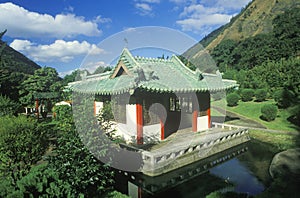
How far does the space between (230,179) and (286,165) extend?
2.52 meters

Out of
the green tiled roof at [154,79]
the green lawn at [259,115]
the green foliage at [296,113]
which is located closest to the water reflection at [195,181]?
the green tiled roof at [154,79]

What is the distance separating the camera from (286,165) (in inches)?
346

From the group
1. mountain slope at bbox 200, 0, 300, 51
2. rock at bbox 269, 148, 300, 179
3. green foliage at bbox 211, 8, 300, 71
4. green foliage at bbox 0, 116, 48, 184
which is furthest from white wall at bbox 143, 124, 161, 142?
mountain slope at bbox 200, 0, 300, 51

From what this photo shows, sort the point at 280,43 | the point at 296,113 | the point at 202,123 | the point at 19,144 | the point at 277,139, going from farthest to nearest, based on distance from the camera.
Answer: the point at 280,43 < the point at 296,113 < the point at 202,123 < the point at 277,139 < the point at 19,144

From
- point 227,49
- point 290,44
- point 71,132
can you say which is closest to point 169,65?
point 71,132

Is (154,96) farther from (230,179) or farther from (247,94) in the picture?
(247,94)

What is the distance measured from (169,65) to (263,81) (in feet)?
67.2

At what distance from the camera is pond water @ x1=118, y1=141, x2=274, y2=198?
7.46m

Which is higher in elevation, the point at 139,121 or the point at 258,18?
the point at 258,18

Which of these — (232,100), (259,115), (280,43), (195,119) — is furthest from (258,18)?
(195,119)

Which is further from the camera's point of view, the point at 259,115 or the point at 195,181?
the point at 259,115

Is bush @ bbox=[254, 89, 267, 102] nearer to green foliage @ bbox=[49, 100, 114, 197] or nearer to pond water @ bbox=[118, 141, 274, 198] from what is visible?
pond water @ bbox=[118, 141, 274, 198]

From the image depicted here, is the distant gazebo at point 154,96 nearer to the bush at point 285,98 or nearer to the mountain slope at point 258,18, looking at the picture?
the bush at point 285,98

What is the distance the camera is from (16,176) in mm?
5434
